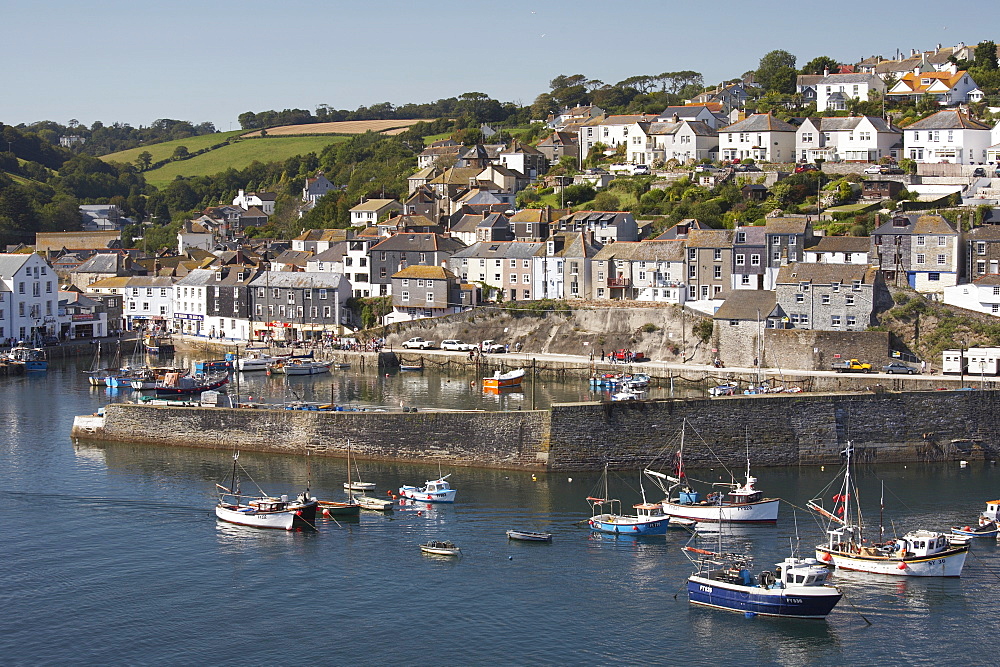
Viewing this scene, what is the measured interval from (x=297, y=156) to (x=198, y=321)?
53931 mm

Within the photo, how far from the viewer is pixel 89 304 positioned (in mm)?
66125

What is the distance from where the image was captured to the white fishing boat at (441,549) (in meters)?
27.1

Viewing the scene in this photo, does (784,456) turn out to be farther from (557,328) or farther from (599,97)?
(599,97)

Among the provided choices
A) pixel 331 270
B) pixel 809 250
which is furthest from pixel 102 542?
pixel 331 270

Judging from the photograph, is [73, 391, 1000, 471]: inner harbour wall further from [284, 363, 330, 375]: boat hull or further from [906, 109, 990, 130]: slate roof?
[906, 109, 990, 130]: slate roof

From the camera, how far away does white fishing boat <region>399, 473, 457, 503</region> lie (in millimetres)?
31172

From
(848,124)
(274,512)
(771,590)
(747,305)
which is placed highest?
(848,124)

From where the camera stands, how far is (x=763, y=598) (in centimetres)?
2398

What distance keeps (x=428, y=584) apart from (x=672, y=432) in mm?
10933

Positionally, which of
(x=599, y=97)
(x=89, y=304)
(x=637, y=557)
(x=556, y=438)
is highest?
(x=599, y=97)

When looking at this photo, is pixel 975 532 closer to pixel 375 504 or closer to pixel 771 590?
pixel 771 590

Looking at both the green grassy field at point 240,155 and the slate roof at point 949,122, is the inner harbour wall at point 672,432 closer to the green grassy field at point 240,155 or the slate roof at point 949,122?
the slate roof at point 949,122

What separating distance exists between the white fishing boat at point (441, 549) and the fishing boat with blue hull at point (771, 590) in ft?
18.0

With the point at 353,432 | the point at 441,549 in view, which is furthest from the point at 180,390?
the point at 441,549
